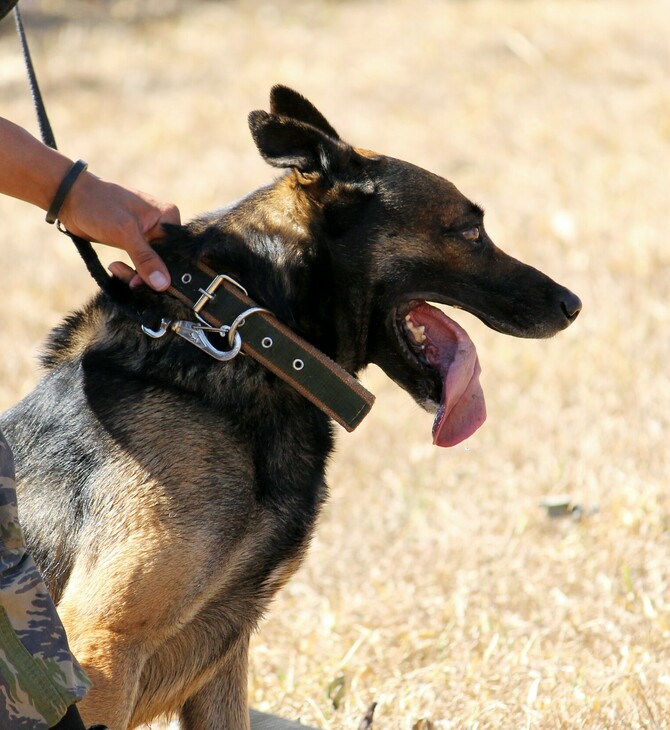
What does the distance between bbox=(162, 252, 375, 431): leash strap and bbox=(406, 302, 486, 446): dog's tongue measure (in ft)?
1.11

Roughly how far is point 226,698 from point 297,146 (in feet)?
5.59

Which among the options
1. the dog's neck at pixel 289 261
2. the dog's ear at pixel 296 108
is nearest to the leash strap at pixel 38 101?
the dog's neck at pixel 289 261

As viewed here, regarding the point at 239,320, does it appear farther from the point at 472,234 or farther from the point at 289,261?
the point at 472,234

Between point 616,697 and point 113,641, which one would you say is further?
point 616,697

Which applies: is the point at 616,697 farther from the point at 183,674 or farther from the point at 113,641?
the point at 113,641

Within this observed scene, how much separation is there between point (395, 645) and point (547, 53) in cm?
1090

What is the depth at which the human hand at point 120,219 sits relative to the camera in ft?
8.92

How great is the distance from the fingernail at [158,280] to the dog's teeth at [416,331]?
0.76 m

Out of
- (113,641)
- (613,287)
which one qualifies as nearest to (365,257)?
(113,641)

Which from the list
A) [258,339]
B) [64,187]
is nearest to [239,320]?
[258,339]

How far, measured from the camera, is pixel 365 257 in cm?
307

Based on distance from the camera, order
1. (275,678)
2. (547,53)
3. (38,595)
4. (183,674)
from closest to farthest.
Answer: (38,595) < (183,674) < (275,678) < (547,53)

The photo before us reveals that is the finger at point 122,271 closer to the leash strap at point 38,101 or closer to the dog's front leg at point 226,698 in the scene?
the leash strap at point 38,101

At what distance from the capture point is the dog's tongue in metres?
3.10
